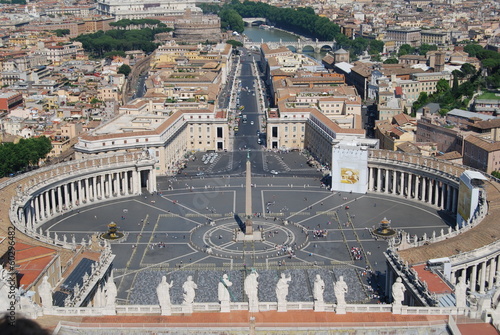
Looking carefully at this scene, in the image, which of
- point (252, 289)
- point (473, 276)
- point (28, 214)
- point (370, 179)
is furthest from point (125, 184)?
point (252, 289)

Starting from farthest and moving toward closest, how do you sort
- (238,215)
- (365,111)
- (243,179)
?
(365,111), (243,179), (238,215)

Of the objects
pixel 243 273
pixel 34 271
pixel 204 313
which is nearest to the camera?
pixel 204 313

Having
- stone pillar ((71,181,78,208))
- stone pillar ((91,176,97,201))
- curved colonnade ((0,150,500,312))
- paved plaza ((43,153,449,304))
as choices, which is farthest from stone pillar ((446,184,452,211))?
stone pillar ((71,181,78,208))

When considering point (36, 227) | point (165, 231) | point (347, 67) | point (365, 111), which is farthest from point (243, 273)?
point (347, 67)

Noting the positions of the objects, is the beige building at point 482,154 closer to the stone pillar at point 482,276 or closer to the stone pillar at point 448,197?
the stone pillar at point 448,197

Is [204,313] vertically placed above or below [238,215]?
above

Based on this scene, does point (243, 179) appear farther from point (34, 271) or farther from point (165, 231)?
point (34, 271)

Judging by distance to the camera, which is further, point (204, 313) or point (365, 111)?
point (365, 111)

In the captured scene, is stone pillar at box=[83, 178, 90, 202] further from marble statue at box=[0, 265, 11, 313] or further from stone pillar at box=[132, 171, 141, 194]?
marble statue at box=[0, 265, 11, 313]
